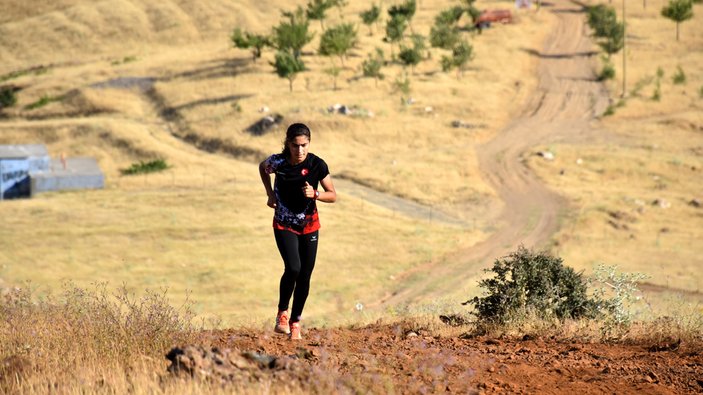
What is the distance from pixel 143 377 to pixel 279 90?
57.0m

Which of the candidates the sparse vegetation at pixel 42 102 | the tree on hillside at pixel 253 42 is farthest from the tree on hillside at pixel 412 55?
the sparse vegetation at pixel 42 102

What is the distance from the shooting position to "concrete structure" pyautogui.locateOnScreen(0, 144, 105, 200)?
46.8 meters

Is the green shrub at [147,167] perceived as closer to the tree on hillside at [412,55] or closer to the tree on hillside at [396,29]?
the tree on hillside at [412,55]

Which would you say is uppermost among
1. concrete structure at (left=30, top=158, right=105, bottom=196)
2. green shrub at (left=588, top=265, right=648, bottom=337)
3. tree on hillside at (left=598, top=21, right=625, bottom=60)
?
tree on hillside at (left=598, top=21, right=625, bottom=60)

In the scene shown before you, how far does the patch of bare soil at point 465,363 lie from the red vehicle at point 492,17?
234ft

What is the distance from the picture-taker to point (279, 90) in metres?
62.1

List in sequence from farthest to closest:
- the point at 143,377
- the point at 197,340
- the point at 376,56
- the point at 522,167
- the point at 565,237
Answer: the point at 376,56 → the point at 522,167 → the point at 565,237 → the point at 197,340 → the point at 143,377

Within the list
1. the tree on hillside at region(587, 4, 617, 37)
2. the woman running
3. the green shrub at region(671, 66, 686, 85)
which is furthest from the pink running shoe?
the tree on hillside at region(587, 4, 617, 37)

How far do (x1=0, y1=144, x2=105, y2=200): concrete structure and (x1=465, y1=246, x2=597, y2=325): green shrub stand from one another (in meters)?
40.0

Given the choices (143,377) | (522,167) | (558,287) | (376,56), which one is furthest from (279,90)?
(143,377)

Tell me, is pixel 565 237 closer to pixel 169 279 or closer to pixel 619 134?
pixel 169 279

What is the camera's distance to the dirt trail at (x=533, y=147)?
103ft

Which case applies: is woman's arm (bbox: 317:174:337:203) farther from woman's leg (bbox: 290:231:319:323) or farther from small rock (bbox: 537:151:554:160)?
small rock (bbox: 537:151:554:160)

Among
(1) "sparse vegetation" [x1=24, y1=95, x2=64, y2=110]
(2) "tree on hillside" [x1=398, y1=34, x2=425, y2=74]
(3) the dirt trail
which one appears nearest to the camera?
(3) the dirt trail
